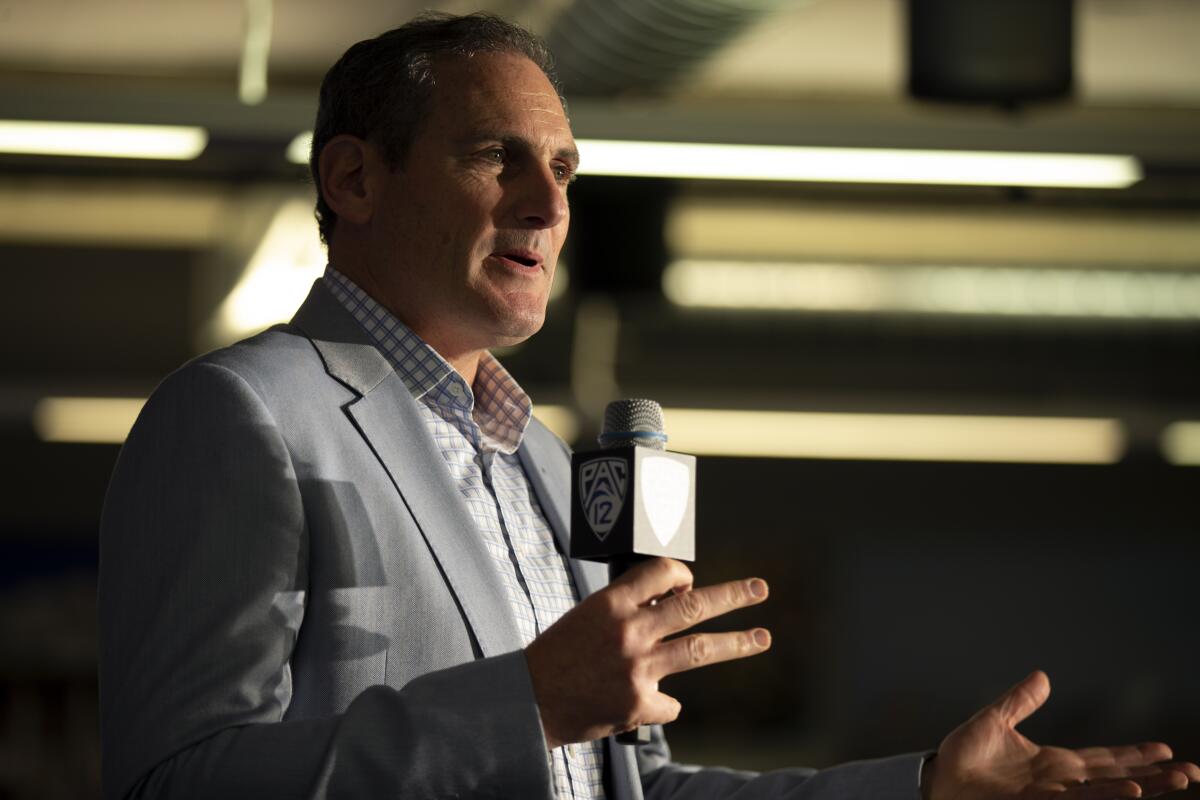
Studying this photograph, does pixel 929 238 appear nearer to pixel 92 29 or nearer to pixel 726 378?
pixel 726 378

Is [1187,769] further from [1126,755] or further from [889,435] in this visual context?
[889,435]

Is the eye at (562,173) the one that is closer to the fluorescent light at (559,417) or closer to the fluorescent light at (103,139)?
the fluorescent light at (103,139)

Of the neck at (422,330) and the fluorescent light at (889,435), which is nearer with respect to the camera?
the neck at (422,330)

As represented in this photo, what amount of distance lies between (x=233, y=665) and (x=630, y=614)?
14.8 inches

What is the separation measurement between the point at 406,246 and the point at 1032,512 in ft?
26.6

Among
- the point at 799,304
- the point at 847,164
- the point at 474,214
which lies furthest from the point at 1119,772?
the point at 799,304

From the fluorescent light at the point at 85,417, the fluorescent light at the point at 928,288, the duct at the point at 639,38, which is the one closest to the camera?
the duct at the point at 639,38

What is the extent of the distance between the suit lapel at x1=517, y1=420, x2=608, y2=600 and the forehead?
39 cm

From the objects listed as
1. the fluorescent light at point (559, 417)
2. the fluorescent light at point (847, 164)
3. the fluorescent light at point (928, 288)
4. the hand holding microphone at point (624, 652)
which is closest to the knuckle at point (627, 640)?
the hand holding microphone at point (624, 652)

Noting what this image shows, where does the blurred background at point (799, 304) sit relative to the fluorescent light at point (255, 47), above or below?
below

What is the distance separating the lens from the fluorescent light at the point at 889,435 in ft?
22.7

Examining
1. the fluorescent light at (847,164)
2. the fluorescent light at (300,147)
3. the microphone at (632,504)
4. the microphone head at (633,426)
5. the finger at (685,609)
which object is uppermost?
the fluorescent light at (300,147)

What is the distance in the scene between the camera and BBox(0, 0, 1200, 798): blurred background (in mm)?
3266

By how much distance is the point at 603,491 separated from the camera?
1338mm
